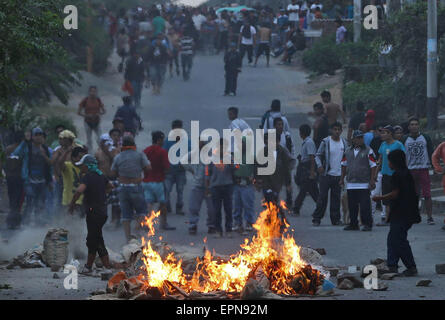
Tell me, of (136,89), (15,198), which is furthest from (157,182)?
(136,89)

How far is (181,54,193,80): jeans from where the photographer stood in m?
32.1

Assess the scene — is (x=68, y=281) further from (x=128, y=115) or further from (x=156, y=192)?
(x=128, y=115)

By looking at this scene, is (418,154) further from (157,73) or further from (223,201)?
(157,73)

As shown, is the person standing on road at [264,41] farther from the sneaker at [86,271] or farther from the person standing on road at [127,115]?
the sneaker at [86,271]

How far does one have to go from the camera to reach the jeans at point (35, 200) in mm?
16750

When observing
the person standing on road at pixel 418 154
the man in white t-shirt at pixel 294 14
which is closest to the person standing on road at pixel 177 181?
the person standing on road at pixel 418 154

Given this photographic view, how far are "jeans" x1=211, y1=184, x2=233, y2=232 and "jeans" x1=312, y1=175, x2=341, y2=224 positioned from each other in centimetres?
154

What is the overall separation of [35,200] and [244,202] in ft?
11.6

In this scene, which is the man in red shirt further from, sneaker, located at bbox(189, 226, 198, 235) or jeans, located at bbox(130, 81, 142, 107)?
jeans, located at bbox(130, 81, 142, 107)

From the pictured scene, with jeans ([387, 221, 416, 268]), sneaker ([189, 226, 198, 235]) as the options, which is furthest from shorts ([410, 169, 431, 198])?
jeans ([387, 221, 416, 268])

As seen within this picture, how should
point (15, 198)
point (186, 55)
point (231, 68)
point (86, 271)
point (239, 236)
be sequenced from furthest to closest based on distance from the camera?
point (186, 55), point (231, 68), point (15, 198), point (239, 236), point (86, 271)

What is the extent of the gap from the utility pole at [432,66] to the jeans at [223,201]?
6441mm

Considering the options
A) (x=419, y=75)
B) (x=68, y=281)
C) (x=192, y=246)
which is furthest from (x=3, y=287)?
(x=419, y=75)

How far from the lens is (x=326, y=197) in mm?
16266
